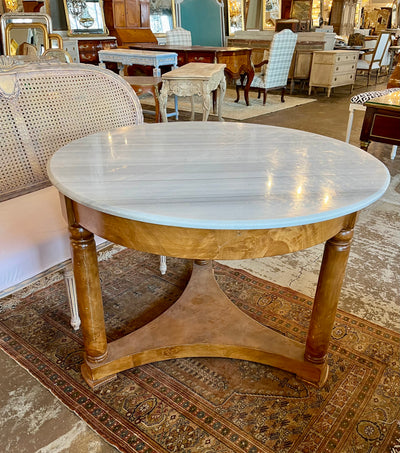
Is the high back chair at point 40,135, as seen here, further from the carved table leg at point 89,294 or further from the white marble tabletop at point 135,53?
the white marble tabletop at point 135,53

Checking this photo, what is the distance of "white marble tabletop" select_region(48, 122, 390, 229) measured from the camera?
971 millimetres

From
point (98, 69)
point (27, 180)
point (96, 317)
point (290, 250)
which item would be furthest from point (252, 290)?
point (98, 69)

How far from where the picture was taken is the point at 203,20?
920cm

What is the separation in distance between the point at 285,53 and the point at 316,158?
6.03 metres

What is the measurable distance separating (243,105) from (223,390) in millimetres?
5978

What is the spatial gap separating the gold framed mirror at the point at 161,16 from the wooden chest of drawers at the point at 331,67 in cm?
347

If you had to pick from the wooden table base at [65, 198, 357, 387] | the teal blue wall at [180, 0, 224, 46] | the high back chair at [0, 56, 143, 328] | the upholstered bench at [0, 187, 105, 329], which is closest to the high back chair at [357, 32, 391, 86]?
the teal blue wall at [180, 0, 224, 46]

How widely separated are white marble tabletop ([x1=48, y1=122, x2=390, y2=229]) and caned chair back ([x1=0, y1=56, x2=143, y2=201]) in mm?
463

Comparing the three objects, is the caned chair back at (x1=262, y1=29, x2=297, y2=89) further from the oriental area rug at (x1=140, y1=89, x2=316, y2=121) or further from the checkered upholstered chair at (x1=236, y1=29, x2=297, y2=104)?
the oriental area rug at (x1=140, y1=89, x2=316, y2=121)

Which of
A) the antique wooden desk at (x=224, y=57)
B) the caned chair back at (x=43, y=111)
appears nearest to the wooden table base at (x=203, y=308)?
the caned chair back at (x=43, y=111)

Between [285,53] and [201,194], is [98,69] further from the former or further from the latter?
[285,53]

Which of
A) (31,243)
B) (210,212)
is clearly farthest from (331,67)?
(210,212)

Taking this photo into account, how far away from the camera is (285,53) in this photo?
6660mm

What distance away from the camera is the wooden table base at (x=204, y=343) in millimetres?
1534
